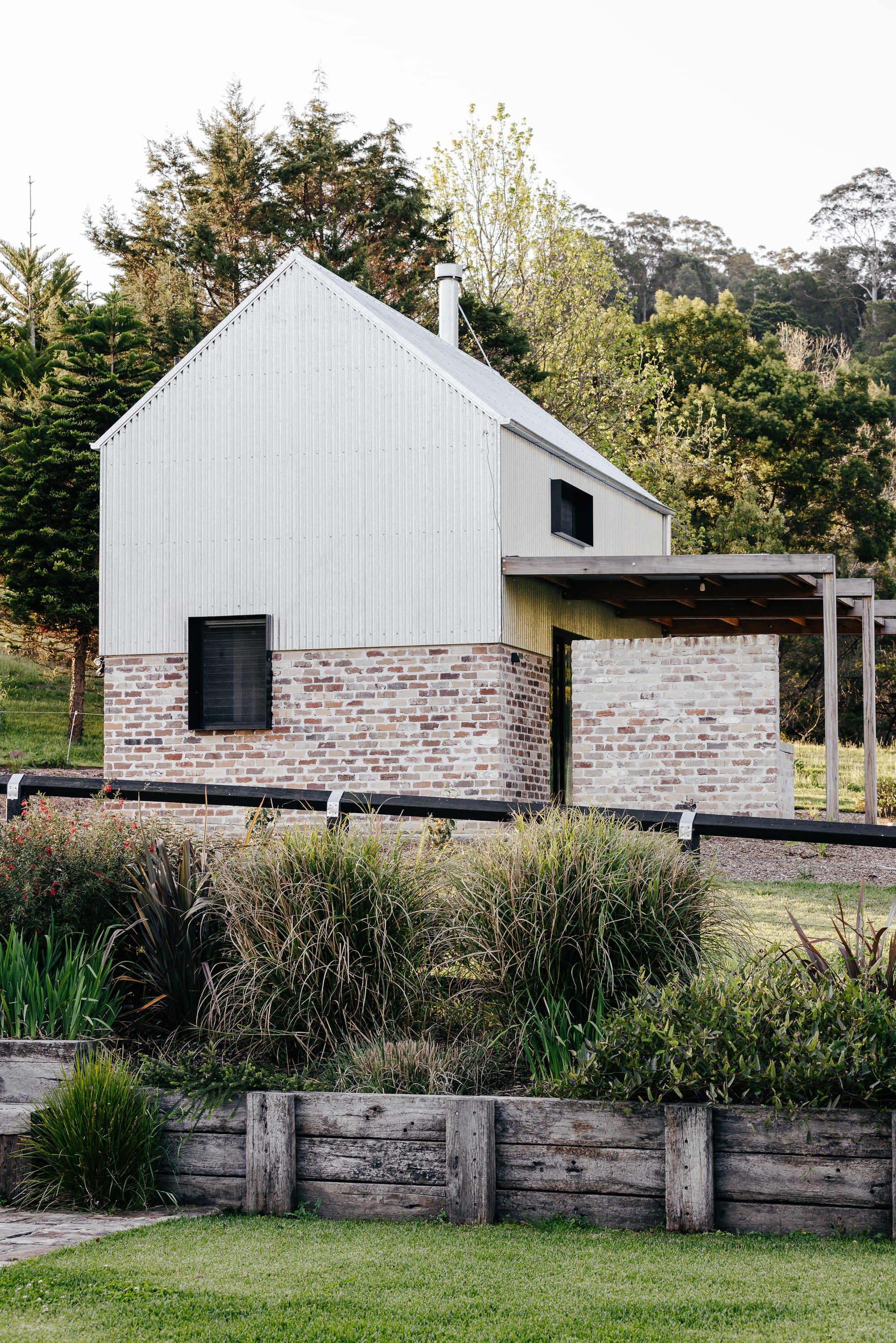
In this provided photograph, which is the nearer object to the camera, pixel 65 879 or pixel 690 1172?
pixel 690 1172

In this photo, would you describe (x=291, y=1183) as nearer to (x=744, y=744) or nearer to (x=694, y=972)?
(x=694, y=972)

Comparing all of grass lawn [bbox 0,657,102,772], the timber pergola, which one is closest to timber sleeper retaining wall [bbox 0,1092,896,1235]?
the timber pergola

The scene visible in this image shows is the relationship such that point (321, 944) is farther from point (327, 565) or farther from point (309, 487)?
point (309, 487)

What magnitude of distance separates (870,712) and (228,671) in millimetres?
7089

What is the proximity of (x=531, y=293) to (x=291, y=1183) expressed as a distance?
2583cm

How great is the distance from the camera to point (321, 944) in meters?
5.77

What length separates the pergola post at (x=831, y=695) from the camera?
13.2 meters

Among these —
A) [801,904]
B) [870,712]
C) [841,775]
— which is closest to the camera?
[801,904]

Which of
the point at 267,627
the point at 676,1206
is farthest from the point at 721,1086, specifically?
the point at 267,627

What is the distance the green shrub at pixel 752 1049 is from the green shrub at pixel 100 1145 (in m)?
1.50

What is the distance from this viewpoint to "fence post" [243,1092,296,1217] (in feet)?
16.4

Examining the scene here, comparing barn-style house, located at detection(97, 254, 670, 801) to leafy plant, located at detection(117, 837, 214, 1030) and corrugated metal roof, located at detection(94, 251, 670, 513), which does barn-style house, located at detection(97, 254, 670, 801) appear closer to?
corrugated metal roof, located at detection(94, 251, 670, 513)

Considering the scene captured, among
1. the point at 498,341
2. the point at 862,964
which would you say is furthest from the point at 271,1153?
the point at 498,341

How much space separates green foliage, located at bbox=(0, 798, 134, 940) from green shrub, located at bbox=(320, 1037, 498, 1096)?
1372 millimetres
